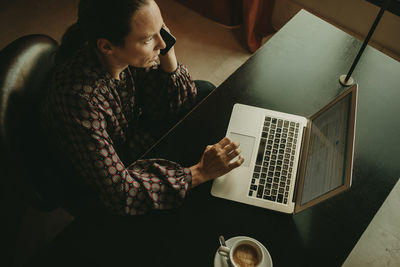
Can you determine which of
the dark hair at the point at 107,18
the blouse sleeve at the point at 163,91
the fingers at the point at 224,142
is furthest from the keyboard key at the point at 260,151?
the dark hair at the point at 107,18

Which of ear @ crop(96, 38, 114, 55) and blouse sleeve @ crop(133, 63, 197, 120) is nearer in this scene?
ear @ crop(96, 38, 114, 55)

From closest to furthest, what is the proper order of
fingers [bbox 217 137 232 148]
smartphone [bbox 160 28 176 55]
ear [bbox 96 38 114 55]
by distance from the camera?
ear [bbox 96 38 114 55]
fingers [bbox 217 137 232 148]
smartphone [bbox 160 28 176 55]

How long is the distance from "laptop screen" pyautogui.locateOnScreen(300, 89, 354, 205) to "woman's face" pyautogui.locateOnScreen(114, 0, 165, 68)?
0.55 m

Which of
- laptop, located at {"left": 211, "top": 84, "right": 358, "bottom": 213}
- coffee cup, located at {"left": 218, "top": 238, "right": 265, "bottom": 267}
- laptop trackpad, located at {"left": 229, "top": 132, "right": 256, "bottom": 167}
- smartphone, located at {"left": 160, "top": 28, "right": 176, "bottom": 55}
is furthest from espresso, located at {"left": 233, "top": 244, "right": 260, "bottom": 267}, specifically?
smartphone, located at {"left": 160, "top": 28, "right": 176, "bottom": 55}

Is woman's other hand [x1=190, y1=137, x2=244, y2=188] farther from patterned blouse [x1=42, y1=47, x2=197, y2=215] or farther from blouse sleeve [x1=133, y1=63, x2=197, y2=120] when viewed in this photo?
blouse sleeve [x1=133, y1=63, x2=197, y2=120]

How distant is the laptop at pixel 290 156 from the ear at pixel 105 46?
1.45 ft

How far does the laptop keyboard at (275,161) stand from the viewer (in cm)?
89

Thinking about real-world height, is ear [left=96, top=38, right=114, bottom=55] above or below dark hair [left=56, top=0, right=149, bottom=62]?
below

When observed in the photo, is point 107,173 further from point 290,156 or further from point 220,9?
point 220,9

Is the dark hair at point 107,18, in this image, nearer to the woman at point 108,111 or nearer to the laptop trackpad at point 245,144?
the woman at point 108,111

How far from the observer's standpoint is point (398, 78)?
1113mm

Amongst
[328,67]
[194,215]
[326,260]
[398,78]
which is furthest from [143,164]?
[398,78]

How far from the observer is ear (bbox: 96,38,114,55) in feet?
2.68

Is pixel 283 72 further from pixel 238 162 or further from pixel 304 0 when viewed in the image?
pixel 304 0
